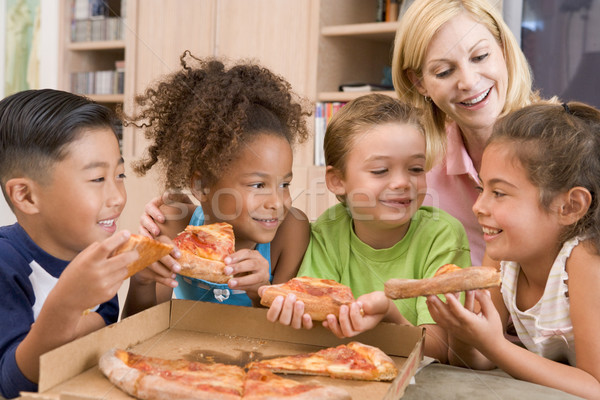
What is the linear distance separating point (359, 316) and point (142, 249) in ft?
1.38

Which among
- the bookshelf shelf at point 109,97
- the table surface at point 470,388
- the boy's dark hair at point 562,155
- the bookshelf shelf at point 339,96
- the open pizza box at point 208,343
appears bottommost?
the table surface at point 470,388

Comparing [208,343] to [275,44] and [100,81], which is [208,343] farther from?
[100,81]

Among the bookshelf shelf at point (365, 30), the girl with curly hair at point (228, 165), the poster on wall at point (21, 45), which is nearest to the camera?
the girl with curly hair at point (228, 165)

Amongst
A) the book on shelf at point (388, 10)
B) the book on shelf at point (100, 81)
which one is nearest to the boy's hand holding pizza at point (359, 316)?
the book on shelf at point (388, 10)

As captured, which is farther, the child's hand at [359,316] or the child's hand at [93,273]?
the child's hand at [359,316]

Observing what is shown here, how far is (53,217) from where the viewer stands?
1209 millimetres

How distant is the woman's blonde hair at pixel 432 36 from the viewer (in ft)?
6.43

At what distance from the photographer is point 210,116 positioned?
5.36 feet

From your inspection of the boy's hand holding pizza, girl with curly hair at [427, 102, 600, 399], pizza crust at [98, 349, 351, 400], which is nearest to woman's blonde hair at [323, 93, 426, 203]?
girl with curly hair at [427, 102, 600, 399]

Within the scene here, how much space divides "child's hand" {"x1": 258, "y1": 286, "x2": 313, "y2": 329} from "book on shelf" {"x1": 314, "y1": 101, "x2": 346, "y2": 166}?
2.55 metres

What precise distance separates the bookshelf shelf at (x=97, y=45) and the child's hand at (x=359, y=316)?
153 inches

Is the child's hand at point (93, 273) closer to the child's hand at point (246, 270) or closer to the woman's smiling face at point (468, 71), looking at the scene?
the child's hand at point (246, 270)

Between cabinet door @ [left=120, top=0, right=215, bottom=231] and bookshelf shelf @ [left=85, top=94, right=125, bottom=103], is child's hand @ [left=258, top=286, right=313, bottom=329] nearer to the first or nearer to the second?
cabinet door @ [left=120, top=0, right=215, bottom=231]

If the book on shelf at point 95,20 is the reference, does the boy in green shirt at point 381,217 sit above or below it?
below
